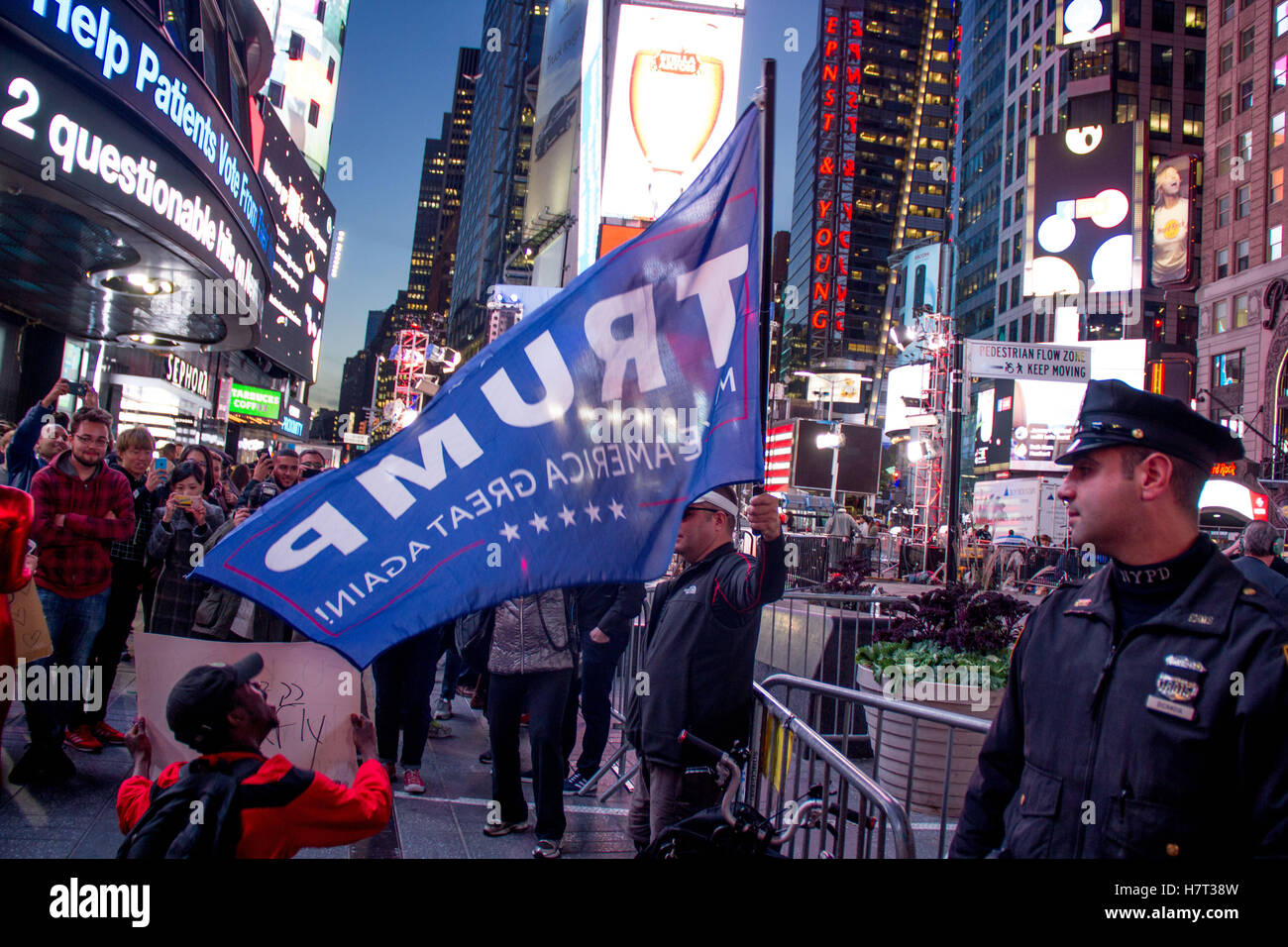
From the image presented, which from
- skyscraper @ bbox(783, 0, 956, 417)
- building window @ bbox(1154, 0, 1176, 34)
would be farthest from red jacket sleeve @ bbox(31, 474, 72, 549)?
skyscraper @ bbox(783, 0, 956, 417)

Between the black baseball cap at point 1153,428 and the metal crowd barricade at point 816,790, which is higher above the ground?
the black baseball cap at point 1153,428

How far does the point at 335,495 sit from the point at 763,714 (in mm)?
2319

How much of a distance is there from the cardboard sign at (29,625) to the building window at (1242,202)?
62.1 metres

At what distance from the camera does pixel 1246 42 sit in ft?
164

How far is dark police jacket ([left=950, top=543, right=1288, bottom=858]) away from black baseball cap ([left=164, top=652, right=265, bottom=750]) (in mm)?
2212

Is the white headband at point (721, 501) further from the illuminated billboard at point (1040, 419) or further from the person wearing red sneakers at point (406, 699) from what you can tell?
the illuminated billboard at point (1040, 419)

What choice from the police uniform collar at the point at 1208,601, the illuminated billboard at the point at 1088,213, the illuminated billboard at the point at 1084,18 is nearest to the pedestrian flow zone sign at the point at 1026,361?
the police uniform collar at the point at 1208,601

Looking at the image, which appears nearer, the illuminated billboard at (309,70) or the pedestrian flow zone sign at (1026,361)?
the pedestrian flow zone sign at (1026,361)

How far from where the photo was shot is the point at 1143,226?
31453 mm

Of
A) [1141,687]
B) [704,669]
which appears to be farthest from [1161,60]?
[1141,687]

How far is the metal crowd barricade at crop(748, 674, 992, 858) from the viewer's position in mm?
3133

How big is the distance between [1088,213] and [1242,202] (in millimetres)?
29246

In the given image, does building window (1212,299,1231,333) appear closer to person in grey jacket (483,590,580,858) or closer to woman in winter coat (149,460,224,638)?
person in grey jacket (483,590,580,858)

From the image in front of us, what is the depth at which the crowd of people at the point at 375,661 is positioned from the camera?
8.35ft
